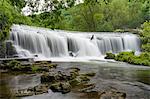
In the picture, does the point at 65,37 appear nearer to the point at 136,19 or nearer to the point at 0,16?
the point at 0,16

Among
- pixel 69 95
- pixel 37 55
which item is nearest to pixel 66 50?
pixel 37 55

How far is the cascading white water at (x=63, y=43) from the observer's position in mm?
23047

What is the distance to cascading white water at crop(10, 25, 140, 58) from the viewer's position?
2305cm

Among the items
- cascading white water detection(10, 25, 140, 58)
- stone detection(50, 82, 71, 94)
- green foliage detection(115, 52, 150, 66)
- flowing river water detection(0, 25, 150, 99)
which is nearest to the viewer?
stone detection(50, 82, 71, 94)

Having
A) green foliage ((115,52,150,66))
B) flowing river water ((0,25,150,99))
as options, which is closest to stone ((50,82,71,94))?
flowing river water ((0,25,150,99))

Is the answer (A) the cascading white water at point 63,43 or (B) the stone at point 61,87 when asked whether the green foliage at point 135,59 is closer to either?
(A) the cascading white water at point 63,43

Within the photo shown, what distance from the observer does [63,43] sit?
2600 centimetres

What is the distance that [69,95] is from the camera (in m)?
8.91

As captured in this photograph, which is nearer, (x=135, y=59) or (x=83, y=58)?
(x=135, y=59)

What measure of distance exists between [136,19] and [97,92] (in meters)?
40.2

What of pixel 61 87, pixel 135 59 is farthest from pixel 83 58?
pixel 61 87

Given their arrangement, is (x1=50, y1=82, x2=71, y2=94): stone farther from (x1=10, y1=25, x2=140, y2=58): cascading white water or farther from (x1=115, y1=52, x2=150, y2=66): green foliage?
(x1=10, y1=25, x2=140, y2=58): cascading white water

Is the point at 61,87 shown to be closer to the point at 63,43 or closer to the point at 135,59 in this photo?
the point at 135,59

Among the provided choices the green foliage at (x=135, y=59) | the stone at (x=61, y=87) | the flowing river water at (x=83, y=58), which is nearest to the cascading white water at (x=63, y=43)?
the flowing river water at (x=83, y=58)
